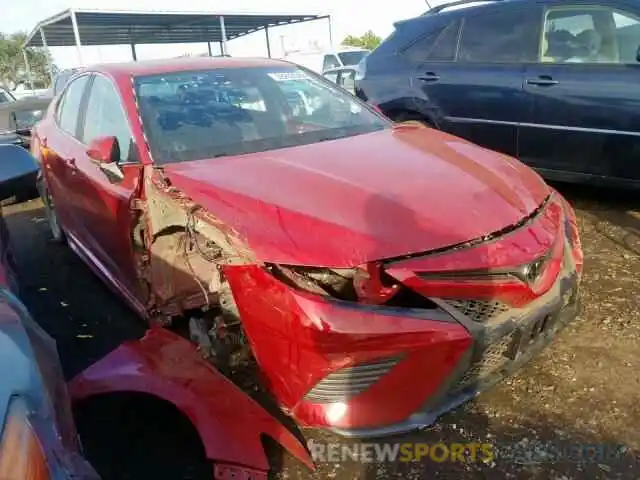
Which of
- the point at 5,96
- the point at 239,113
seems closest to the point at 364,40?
the point at 5,96

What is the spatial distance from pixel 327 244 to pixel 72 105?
2.91m

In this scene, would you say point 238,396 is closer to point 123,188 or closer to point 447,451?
point 447,451

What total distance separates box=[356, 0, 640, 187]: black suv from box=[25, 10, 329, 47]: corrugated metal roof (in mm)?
10924

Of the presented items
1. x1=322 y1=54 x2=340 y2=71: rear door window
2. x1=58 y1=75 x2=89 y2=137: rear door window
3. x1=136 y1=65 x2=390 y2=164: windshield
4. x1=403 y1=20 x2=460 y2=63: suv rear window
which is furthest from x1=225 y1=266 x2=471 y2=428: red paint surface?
x1=322 y1=54 x2=340 y2=71: rear door window

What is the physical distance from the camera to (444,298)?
2102mm

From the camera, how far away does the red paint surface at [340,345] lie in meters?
2.02

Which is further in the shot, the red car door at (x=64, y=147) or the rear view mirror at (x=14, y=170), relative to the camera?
the red car door at (x=64, y=147)

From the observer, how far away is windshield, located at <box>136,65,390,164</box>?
3010mm

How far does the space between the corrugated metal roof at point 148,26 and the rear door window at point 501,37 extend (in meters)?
11.4

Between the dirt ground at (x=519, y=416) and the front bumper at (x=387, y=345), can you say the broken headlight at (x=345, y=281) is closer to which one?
the front bumper at (x=387, y=345)

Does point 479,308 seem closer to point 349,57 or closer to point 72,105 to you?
point 72,105

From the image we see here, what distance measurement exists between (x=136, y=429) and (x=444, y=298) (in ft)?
4.94

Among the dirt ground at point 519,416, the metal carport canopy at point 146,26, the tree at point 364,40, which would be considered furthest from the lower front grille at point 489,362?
the tree at point 364,40

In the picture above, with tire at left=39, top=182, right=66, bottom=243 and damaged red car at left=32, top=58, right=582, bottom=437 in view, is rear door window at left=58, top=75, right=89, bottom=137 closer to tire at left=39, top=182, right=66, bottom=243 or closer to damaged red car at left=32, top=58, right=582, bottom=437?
damaged red car at left=32, top=58, right=582, bottom=437
